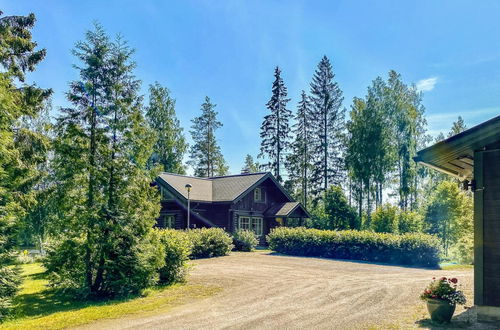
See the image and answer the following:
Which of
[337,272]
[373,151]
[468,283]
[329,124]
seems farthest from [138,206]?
[329,124]

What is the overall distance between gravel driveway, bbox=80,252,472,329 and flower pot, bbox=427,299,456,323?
2.80ft

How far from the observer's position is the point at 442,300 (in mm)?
7219

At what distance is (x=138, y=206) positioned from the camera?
36.4ft

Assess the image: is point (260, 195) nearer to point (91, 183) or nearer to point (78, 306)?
point (91, 183)

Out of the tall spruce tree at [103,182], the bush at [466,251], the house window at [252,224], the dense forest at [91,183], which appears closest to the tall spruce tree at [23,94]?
the dense forest at [91,183]

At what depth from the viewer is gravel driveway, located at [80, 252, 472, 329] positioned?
7633mm

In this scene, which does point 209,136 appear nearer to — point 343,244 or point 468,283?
point 343,244

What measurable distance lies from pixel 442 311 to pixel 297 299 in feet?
11.9

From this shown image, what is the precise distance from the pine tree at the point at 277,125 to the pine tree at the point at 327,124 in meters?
3.58

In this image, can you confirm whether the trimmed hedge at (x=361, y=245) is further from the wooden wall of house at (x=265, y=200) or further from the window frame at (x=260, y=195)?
the window frame at (x=260, y=195)

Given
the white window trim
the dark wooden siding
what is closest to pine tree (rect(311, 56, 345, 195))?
the white window trim

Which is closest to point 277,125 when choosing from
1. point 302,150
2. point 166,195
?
point 302,150

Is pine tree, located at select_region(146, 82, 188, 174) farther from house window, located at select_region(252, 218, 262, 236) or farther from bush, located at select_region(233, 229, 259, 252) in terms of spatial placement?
bush, located at select_region(233, 229, 259, 252)

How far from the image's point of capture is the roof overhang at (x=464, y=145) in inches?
289
